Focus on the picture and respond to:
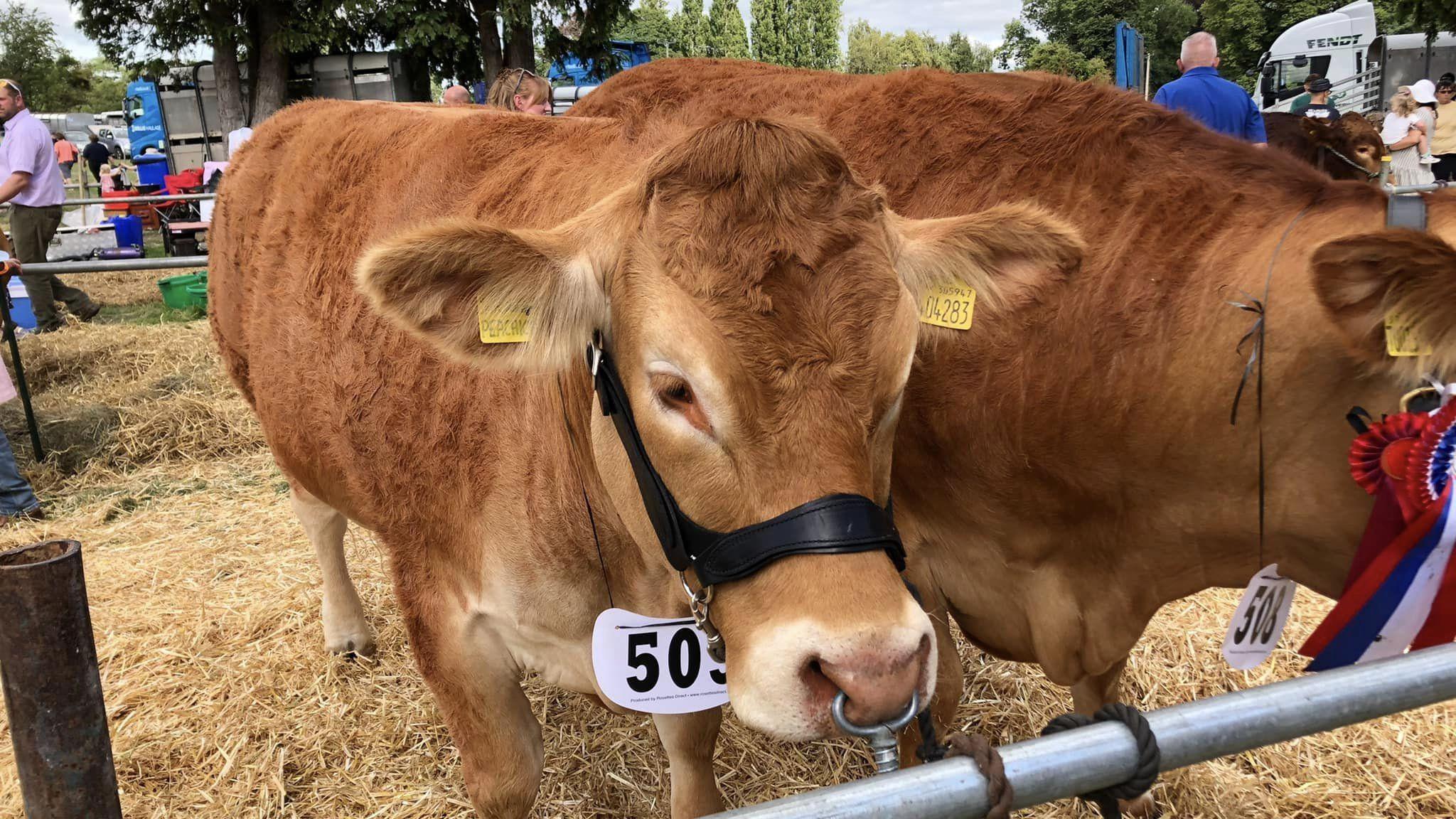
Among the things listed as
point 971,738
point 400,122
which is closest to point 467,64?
point 400,122

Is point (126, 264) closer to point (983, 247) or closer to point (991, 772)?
point (983, 247)

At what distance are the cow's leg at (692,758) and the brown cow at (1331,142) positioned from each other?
18.4ft

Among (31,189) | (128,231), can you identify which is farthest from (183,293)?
(128,231)

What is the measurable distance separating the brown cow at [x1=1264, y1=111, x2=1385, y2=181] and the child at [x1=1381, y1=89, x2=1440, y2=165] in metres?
5.56

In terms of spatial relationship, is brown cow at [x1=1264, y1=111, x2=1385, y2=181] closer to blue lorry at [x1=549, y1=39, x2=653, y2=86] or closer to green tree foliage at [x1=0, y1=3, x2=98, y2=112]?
blue lorry at [x1=549, y1=39, x2=653, y2=86]

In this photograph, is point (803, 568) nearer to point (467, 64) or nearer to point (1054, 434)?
point (1054, 434)

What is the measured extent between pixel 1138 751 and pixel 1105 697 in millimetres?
2106

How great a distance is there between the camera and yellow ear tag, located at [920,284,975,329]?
1.91 meters

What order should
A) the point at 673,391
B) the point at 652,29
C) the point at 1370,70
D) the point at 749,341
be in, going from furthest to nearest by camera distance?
the point at 652,29 < the point at 1370,70 < the point at 673,391 < the point at 749,341

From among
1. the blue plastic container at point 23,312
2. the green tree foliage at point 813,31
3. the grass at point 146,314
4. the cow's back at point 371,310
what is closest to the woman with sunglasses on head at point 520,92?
the cow's back at point 371,310

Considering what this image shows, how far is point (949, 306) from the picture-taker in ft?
6.29

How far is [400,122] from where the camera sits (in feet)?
9.77

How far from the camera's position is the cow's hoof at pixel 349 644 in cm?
374

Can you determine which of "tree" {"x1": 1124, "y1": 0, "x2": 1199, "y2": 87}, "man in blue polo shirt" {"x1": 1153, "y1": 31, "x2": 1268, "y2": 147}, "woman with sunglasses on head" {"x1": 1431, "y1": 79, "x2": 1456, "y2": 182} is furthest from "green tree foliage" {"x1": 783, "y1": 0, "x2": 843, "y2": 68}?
"man in blue polo shirt" {"x1": 1153, "y1": 31, "x2": 1268, "y2": 147}
